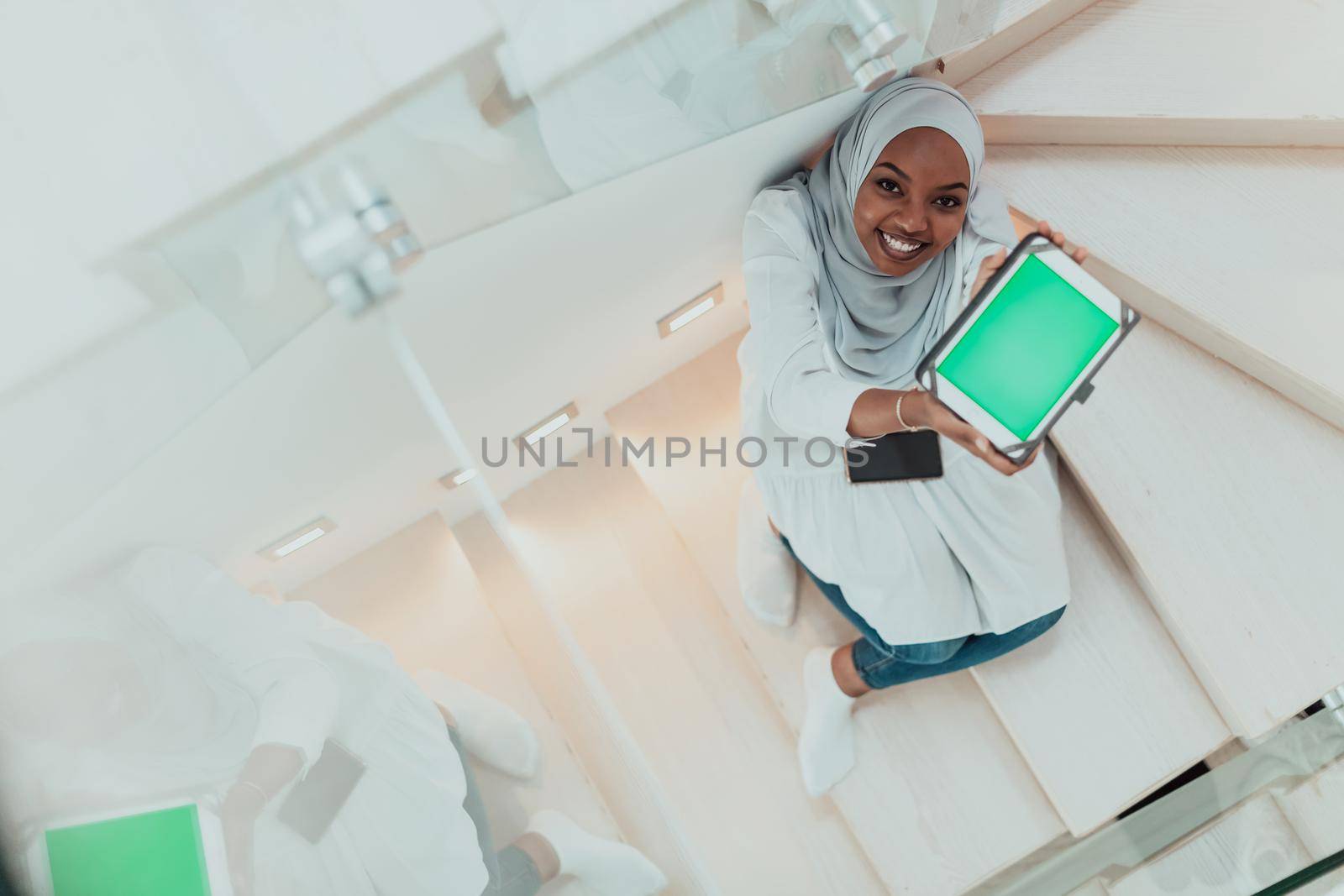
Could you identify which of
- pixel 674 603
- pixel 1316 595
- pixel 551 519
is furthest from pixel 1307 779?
pixel 551 519

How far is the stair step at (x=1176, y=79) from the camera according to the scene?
1.18 meters

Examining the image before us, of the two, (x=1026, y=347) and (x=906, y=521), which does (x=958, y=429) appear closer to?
(x=1026, y=347)

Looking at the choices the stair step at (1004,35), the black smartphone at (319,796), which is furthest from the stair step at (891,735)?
the black smartphone at (319,796)

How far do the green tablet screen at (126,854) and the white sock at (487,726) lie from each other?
0.23 meters

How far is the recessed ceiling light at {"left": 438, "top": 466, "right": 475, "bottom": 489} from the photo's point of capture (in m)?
0.88

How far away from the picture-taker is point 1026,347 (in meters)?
0.89

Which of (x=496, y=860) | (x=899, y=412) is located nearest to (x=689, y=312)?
(x=899, y=412)

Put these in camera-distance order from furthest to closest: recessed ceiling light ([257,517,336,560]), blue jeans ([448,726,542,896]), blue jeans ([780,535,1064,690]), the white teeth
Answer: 1. blue jeans ([780,535,1064,690])
2. the white teeth
3. blue jeans ([448,726,542,896])
4. recessed ceiling light ([257,517,336,560])

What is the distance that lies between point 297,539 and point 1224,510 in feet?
4.15

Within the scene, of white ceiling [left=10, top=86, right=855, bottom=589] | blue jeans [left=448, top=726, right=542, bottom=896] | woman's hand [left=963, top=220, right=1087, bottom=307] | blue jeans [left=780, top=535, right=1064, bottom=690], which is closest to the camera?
white ceiling [left=10, top=86, right=855, bottom=589]

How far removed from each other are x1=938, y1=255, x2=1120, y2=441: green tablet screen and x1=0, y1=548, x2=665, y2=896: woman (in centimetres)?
64

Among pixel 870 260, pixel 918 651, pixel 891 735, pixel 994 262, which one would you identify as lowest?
pixel 891 735

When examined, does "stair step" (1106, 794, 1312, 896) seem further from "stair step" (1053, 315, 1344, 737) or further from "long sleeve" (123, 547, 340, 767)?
"long sleeve" (123, 547, 340, 767)

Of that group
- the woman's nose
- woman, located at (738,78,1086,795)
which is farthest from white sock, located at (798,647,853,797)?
the woman's nose
